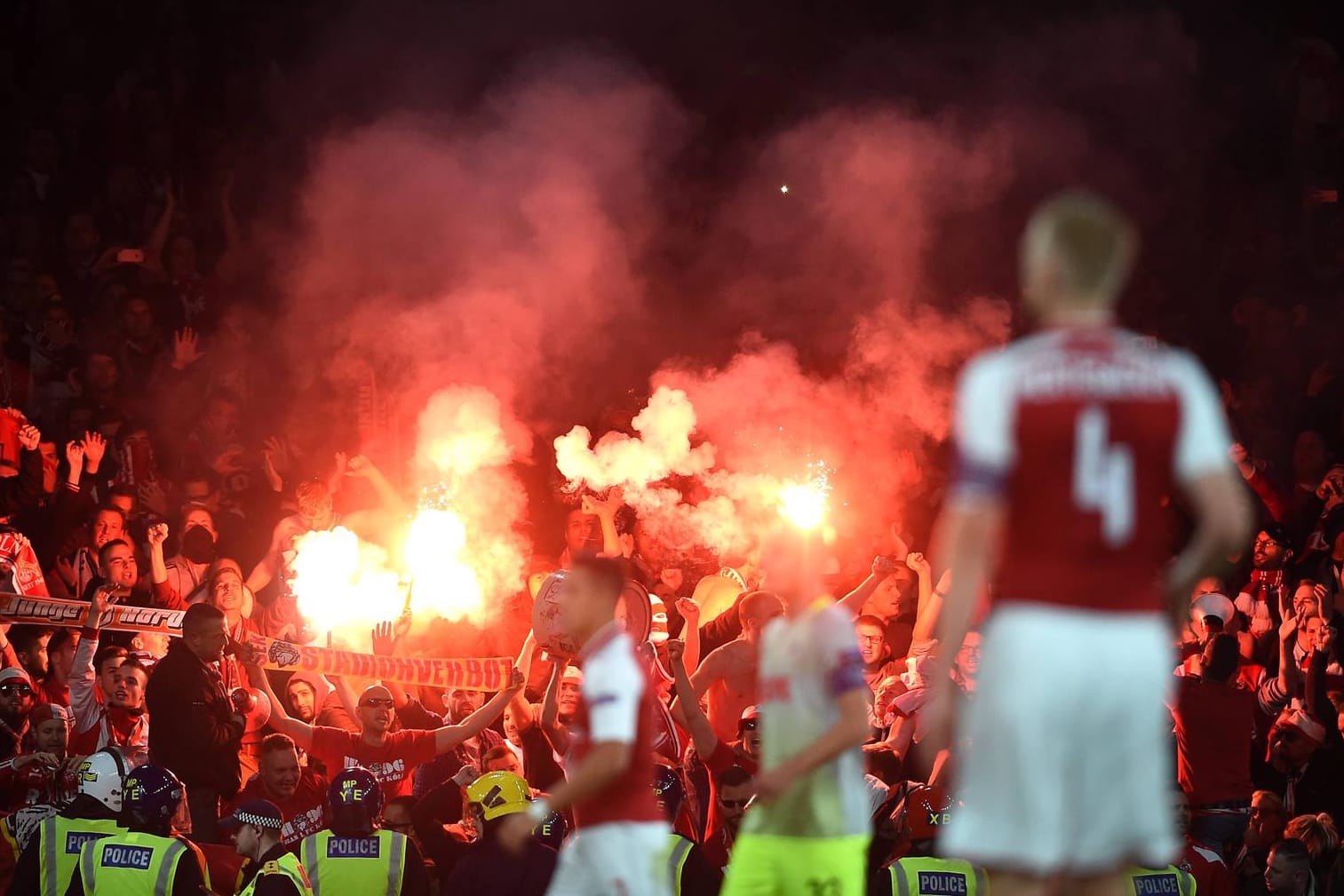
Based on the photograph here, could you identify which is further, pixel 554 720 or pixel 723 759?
pixel 554 720

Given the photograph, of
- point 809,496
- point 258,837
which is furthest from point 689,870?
point 809,496

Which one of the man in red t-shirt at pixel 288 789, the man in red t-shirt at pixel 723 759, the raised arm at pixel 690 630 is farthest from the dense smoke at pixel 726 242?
the man in red t-shirt at pixel 723 759

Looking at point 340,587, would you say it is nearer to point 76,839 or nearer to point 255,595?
point 255,595

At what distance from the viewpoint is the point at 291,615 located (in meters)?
10.1

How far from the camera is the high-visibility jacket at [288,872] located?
5.70 meters

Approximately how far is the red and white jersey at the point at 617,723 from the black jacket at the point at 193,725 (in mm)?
3863

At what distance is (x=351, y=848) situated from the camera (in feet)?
19.4

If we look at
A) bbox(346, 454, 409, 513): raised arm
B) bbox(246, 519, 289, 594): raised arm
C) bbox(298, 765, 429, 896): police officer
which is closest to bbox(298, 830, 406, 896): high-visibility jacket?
bbox(298, 765, 429, 896): police officer

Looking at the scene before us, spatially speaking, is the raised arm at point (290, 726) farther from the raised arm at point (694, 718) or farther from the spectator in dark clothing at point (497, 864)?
the raised arm at point (694, 718)

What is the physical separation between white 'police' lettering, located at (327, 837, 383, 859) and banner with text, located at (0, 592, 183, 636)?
11.9 feet

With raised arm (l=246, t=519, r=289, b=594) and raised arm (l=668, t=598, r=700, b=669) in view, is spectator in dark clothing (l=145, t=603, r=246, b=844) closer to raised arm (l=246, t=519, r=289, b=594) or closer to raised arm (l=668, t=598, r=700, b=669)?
raised arm (l=246, t=519, r=289, b=594)

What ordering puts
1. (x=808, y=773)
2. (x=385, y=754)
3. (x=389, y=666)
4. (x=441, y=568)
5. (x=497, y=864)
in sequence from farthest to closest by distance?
(x=441, y=568) → (x=389, y=666) → (x=385, y=754) → (x=497, y=864) → (x=808, y=773)

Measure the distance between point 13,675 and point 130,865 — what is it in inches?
123

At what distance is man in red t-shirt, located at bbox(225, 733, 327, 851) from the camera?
23.8 ft
